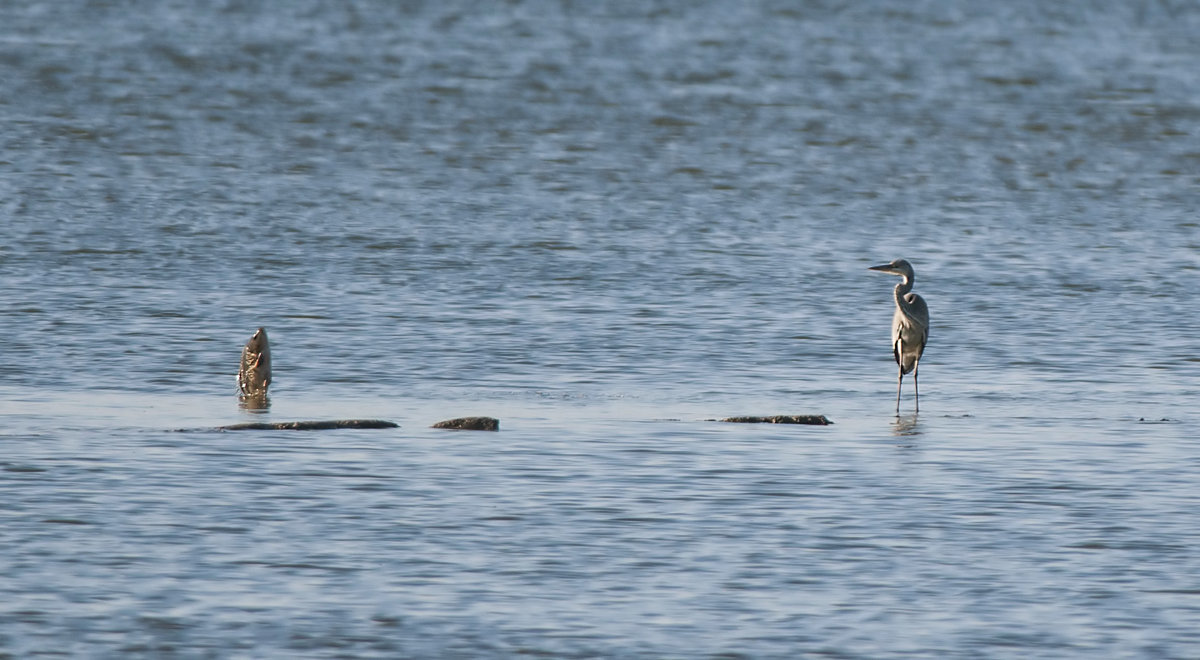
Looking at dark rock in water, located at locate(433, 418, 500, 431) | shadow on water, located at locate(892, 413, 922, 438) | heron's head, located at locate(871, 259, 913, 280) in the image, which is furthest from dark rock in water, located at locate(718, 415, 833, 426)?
heron's head, located at locate(871, 259, 913, 280)

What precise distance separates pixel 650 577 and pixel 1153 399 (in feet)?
25.0

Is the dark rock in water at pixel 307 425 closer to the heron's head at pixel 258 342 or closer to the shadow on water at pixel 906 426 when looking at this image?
the heron's head at pixel 258 342

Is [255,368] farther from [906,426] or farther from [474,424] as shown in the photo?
[906,426]

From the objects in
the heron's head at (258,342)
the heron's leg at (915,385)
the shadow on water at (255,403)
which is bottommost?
the shadow on water at (255,403)

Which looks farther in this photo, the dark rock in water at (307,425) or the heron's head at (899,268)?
the heron's head at (899,268)

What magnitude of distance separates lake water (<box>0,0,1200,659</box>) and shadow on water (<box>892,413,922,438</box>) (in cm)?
5

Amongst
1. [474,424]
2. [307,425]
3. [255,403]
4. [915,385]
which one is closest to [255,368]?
[255,403]

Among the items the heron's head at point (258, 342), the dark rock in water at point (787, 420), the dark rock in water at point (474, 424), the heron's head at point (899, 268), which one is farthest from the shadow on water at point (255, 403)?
the heron's head at point (899, 268)

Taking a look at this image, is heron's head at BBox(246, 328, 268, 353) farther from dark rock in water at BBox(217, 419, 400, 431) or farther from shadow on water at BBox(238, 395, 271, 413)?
dark rock in water at BBox(217, 419, 400, 431)

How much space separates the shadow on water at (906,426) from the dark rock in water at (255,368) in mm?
5074

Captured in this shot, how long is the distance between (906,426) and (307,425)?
4.54 meters

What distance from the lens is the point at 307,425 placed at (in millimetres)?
16391

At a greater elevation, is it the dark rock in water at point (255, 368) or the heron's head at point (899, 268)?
the heron's head at point (899, 268)

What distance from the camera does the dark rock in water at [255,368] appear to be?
1823 centimetres
